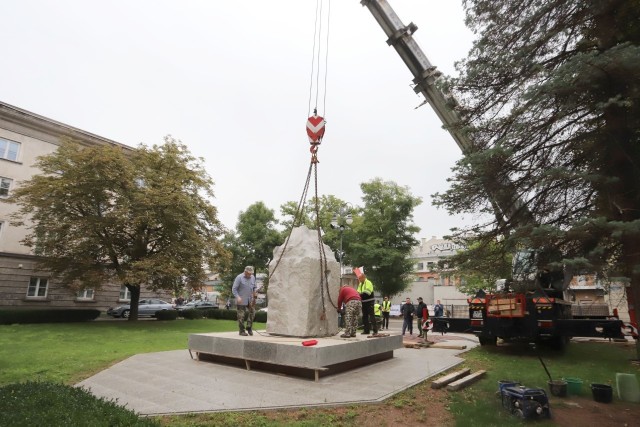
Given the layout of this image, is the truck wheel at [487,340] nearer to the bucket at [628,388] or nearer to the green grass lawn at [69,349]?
the bucket at [628,388]

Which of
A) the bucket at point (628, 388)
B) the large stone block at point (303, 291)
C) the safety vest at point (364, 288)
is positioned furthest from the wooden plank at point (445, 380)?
the safety vest at point (364, 288)

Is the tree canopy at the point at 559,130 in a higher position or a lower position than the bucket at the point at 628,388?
higher

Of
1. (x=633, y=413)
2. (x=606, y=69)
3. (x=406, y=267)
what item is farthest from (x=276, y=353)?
(x=406, y=267)

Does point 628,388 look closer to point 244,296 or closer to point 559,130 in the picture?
point 559,130

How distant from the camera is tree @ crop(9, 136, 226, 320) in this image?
1986 centimetres

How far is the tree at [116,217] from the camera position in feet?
65.2

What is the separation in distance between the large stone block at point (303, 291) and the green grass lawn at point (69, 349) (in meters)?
4.44

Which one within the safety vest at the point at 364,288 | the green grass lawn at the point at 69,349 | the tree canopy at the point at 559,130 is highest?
the tree canopy at the point at 559,130

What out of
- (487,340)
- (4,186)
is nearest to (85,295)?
(4,186)

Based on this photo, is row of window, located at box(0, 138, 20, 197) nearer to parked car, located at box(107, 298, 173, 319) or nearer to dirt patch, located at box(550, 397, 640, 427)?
parked car, located at box(107, 298, 173, 319)

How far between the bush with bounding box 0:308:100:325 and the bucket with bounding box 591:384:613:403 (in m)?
25.9

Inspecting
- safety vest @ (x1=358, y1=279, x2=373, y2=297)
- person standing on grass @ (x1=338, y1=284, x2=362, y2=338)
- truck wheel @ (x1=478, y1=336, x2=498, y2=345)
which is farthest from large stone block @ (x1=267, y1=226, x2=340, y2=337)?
truck wheel @ (x1=478, y1=336, x2=498, y2=345)

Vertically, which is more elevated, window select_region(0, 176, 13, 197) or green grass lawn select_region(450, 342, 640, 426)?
window select_region(0, 176, 13, 197)

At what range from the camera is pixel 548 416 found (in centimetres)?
574
